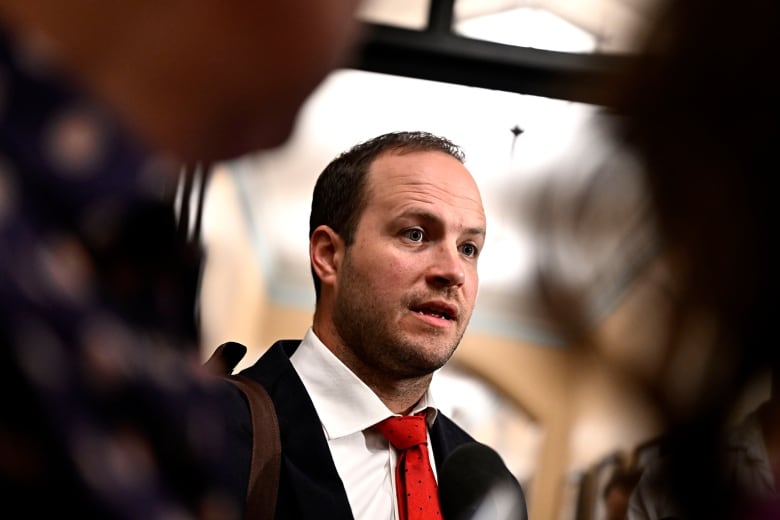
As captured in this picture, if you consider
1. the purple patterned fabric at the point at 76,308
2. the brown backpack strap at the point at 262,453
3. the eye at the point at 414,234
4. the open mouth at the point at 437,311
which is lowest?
the brown backpack strap at the point at 262,453

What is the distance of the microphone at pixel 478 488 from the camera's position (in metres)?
0.97

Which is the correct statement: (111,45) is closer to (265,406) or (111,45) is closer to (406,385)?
(265,406)

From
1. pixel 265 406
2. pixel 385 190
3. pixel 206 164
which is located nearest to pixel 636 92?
pixel 206 164

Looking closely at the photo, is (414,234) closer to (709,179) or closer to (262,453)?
(262,453)

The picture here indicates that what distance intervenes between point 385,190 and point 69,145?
1414 millimetres

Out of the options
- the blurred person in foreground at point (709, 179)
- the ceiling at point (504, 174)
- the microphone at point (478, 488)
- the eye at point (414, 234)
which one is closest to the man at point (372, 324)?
the eye at point (414, 234)

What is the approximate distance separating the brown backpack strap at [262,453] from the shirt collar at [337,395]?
14 cm

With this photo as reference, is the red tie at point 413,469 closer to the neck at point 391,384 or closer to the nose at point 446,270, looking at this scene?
the neck at point 391,384

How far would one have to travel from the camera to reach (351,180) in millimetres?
1802

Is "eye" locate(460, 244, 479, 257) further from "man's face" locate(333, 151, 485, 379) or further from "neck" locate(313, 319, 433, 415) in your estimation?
"neck" locate(313, 319, 433, 415)

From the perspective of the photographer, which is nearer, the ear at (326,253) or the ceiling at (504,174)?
the ceiling at (504,174)

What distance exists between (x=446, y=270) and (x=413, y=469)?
33 centimetres

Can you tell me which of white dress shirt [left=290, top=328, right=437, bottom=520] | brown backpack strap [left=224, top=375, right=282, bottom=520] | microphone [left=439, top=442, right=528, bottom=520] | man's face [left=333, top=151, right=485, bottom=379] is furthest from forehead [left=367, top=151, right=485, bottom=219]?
microphone [left=439, top=442, right=528, bottom=520]

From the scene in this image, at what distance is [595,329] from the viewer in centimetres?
44
